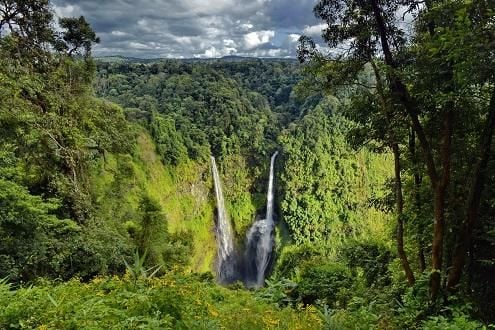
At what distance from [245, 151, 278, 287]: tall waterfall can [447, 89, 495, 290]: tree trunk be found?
41.0 meters

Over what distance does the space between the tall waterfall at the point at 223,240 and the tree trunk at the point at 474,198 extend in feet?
131

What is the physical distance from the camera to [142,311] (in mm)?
3680

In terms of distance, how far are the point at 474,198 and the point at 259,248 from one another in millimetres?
44935

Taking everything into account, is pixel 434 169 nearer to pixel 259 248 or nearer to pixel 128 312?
pixel 128 312

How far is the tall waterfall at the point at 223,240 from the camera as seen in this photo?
44.5 m

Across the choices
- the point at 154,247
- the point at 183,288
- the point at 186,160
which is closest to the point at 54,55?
the point at 154,247

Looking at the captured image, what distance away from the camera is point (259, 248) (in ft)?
161

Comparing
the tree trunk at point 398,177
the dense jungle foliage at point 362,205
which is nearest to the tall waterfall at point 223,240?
the dense jungle foliage at point 362,205

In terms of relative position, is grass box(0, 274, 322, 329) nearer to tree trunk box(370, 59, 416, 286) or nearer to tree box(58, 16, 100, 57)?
tree trunk box(370, 59, 416, 286)

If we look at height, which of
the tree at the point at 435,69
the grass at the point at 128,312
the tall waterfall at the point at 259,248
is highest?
the tree at the point at 435,69

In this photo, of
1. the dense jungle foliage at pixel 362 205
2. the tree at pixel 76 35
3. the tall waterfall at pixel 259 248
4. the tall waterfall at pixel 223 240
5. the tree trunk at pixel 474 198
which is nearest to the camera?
the dense jungle foliage at pixel 362 205

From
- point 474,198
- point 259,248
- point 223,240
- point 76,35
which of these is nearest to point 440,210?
point 474,198

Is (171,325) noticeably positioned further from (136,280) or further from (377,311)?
(377,311)

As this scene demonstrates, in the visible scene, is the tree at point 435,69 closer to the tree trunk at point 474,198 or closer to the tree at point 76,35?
the tree trunk at point 474,198
